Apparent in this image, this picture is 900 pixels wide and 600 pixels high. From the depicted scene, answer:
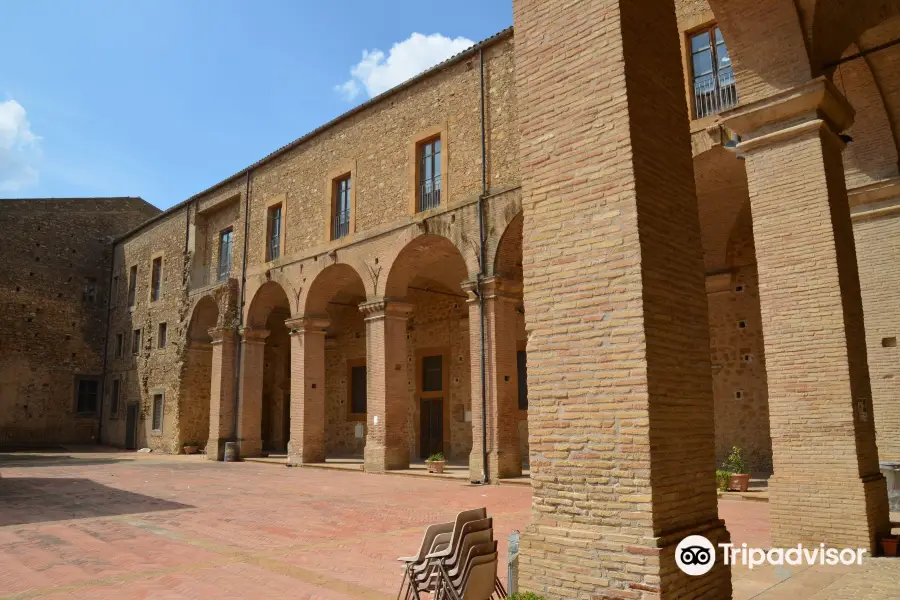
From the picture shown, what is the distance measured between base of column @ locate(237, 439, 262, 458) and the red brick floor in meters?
5.59

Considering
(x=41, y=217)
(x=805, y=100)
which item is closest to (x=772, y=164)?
(x=805, y=100)

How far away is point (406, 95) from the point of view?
1633 cm

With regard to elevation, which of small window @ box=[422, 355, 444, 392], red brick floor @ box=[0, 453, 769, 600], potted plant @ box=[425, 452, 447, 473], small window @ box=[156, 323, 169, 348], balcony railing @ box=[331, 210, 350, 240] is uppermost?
balcony railing @ box=[331, 210, 350, 240]

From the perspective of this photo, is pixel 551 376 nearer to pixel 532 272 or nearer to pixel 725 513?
pixel 532 272

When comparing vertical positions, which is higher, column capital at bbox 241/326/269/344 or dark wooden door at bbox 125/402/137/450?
column capital at bbox 241/326/269/344

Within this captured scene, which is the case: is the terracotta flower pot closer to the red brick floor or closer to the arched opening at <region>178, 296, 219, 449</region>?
the red brick floor

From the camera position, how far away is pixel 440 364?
65.2 ft

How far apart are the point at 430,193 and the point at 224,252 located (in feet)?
35.7

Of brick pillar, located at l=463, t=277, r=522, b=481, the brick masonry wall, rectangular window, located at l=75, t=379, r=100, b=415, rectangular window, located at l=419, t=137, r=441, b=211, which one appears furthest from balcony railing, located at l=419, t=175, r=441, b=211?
rectangular window, located at l=75, t=379, r=100, b=415

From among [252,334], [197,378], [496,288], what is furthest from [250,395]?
[496,288]

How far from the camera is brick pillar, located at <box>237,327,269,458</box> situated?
20688 millimetres

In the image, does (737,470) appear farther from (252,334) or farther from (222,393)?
(222,393)

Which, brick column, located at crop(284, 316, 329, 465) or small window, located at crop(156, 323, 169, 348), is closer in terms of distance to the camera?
brick column, located at crop(284, 316, 329, 465)

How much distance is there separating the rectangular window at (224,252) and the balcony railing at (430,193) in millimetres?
9807
